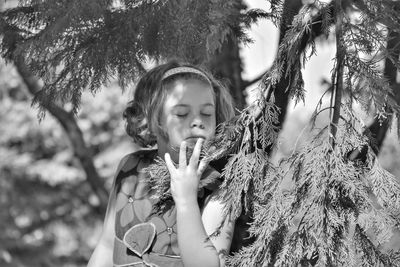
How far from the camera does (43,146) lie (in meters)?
16.8

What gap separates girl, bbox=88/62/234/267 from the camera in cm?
254

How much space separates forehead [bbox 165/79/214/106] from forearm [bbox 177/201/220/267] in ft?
1.37

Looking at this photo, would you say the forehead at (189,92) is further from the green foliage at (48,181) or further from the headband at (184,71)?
the green foliage at (48,181)

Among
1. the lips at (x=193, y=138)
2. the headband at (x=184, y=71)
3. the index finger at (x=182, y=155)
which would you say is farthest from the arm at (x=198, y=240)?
the headband at (x=184, y=71)

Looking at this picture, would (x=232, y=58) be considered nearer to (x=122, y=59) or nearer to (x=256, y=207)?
(x=122, y=59)

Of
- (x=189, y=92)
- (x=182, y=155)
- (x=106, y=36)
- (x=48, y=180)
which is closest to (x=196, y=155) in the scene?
(x=182, y=155)

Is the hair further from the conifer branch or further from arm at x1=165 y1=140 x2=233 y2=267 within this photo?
the conifer branch

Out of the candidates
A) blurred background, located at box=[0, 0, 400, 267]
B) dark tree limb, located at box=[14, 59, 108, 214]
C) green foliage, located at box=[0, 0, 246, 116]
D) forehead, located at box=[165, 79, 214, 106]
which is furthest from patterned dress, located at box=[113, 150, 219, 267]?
blurred background, located at box=[0, 0, 400, 267]

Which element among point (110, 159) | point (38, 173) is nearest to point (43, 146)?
point (38, 173)

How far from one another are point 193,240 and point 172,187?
18 cm

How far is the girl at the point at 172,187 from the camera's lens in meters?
2.54

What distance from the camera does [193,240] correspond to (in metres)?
2.52

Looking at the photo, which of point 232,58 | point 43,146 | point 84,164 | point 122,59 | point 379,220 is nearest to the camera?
point 379,220

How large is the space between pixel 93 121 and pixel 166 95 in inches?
535
